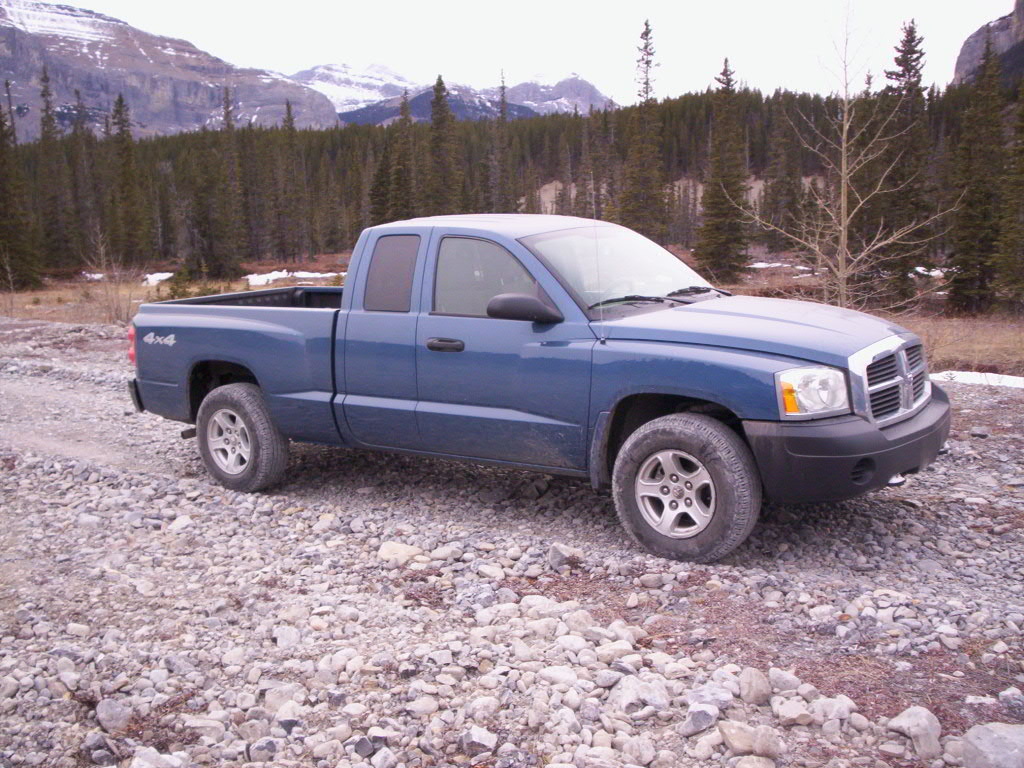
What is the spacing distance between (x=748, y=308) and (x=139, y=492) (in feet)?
15.5

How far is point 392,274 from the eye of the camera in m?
6.17

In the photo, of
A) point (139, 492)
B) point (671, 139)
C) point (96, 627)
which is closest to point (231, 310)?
point (139, 492)

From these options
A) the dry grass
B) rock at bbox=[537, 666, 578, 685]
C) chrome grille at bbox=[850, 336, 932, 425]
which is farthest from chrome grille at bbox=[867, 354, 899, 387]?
the dry grass

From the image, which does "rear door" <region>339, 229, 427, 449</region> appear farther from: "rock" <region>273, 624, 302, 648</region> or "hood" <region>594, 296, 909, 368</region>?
"rock" <region>273, 624, 302, 648</region>

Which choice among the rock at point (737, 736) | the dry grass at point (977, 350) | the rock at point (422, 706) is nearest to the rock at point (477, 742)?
the rock at point (422, 706)

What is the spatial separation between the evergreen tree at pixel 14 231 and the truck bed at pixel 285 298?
51066 mm

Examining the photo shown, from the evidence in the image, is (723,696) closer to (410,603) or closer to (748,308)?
(410,603)

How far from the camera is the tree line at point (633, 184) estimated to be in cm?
3431

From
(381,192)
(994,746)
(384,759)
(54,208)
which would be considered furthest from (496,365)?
(54,208)

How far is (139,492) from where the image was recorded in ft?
22.5

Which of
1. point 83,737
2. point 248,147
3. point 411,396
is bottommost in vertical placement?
point 83,737

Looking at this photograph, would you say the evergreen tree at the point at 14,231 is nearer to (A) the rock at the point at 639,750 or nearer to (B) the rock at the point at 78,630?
(B) the rock at the point at 78,630

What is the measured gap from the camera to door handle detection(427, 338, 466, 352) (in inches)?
226

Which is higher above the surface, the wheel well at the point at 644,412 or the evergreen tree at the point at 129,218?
the evergreen tree at the point at 129,218
